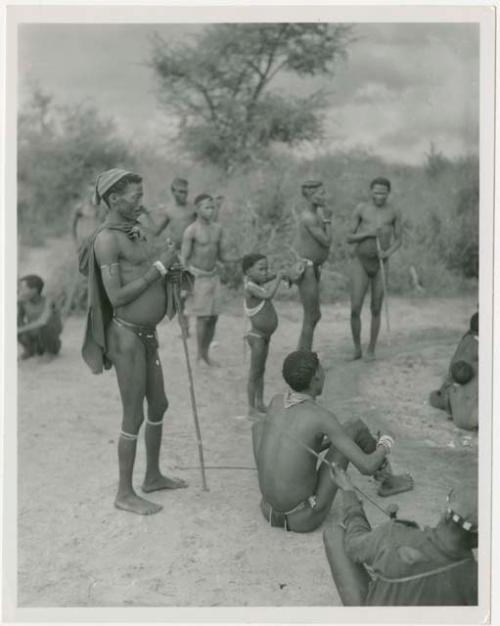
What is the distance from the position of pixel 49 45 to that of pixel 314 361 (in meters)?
4.16

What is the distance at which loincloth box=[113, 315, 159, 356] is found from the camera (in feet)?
18.0

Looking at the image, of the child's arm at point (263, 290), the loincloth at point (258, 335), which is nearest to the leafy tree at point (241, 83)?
the child's arm at point (263, 290)

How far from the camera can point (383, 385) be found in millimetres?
7918

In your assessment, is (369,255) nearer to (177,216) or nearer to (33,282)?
(177,216)

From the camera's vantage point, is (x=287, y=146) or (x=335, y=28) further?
(x=287, y=146)

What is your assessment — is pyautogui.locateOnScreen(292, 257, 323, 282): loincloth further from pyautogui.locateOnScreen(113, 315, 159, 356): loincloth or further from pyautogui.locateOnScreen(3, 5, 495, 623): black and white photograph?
pyautogui.locateOnScreen(113, 315, 159, 356): loincloth

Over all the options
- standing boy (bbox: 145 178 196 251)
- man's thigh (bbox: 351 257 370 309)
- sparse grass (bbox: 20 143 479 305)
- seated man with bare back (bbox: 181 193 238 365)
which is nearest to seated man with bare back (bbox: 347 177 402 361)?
man's thigh (bbox: 351 257 370 309)

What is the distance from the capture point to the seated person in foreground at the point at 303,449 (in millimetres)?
4977

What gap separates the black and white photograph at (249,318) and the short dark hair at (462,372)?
0.04 metres

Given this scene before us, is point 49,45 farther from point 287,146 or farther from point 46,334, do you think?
point 287,146

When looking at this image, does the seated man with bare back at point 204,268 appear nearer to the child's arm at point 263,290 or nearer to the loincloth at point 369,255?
the loincloth at point 369,255

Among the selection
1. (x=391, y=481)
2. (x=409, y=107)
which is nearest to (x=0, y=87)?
(x=391, y=481)

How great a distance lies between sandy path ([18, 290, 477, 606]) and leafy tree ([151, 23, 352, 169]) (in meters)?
4.28

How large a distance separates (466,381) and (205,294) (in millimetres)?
3052
